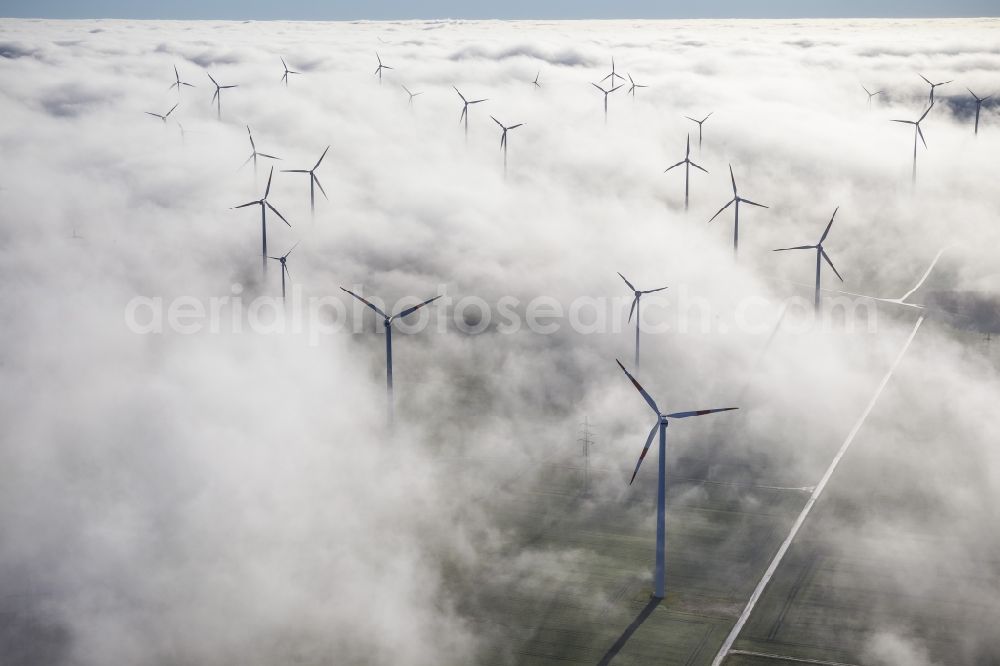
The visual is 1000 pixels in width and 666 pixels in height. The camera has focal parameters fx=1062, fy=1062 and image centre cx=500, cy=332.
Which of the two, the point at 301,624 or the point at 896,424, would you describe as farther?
the point at 896,424

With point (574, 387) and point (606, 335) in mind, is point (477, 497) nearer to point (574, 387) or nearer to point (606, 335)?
point (574, 387)

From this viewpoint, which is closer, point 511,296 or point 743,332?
point 743,332

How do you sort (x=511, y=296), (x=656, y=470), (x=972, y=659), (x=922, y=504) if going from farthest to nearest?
1. (x=511, y=296)
2. (x=656, y=470)
3. (x=922, y=504)
4. (x=972, y=659)

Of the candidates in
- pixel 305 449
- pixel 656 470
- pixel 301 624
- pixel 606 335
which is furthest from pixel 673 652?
pixel 606 335

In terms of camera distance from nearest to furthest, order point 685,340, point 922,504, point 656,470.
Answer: point 922,504
point 656,470
point 685,340

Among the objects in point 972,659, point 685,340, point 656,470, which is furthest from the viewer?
point 685,340

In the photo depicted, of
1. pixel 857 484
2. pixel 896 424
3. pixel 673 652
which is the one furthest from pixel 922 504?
pixel 673 652

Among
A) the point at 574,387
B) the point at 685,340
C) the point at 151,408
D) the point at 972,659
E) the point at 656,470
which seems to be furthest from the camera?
the point at 685,340

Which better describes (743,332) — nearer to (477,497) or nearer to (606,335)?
(606,335)
